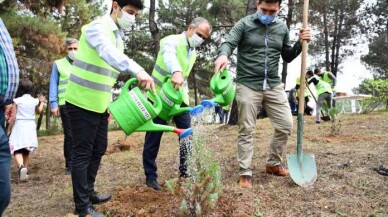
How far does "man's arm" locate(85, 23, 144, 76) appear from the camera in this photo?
2.54 m

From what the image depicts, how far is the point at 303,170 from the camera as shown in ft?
11.8

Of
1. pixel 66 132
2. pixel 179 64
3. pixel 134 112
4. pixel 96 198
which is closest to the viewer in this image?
pixel 134 112

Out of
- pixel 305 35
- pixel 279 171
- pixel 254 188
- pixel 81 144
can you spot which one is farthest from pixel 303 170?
pixel 81 144

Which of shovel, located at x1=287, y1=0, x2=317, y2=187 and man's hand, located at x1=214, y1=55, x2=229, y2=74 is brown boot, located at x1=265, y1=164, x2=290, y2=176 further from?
man's hand, located at x1=214, y1=55, x2=229, y2=74

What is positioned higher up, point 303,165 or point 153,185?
point 303,165

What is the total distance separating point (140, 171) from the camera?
464 centimetres

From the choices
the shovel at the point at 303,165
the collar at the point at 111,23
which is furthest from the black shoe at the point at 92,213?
the shovel at the point at 303,165

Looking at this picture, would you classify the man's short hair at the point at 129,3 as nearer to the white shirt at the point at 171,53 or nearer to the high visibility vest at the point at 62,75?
the white shirt at the point at 171,53

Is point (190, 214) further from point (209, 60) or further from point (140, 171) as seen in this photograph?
point (209, 60)

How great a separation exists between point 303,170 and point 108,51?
1.98 metres

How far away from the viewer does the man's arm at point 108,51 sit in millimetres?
2539

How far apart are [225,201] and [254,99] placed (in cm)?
110

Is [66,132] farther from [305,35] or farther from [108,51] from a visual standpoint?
[305,35]

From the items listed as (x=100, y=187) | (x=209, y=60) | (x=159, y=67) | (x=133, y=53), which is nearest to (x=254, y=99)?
(x=159, y=67)
